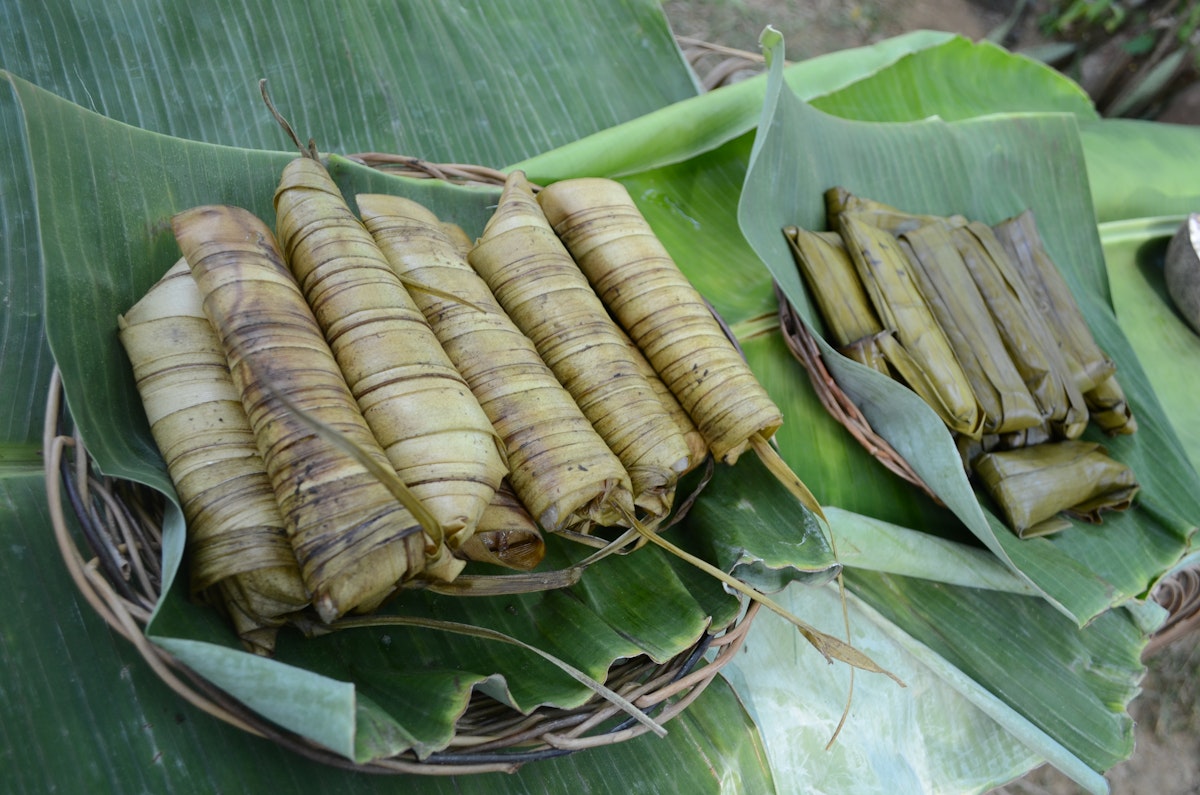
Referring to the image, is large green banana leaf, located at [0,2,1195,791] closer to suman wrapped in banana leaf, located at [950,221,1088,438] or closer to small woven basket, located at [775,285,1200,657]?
small woven basket, located at [775,285,1200,657]

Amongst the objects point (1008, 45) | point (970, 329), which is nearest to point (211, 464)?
point (970, 329)

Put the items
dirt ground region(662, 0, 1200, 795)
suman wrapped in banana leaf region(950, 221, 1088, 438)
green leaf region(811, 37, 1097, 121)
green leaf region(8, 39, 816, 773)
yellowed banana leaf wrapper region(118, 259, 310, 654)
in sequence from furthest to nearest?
dirt ground region(662, 0, 1200, 795) → green leaf region(811, 37, 1097, 121) → suman wrapped in banana leaf region(950, 221, 1088, 438) → yellowed banana leaf wrapper region(118, 259, 310, 654) → green leaf region(8, 39, 816, 773)

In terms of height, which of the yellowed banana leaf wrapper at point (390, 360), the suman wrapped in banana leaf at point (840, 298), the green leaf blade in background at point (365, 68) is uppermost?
the green leaf blade in background at point (365, 68)

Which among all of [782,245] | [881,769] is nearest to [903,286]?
[782,245]

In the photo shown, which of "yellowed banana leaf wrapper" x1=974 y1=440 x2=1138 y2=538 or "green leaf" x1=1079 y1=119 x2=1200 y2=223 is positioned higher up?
"green leaf" x1=1079 y1=119 x2=1200 y2=223

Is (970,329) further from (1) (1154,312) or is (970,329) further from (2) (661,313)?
(1) (1154,312)

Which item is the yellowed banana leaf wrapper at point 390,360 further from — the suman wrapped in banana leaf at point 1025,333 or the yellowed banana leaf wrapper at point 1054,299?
the yellowed banana leaf wrapper at point 1054,299

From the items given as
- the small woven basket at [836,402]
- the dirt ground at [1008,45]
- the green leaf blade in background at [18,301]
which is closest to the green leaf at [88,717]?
the green leaf blade in background at [18,301]

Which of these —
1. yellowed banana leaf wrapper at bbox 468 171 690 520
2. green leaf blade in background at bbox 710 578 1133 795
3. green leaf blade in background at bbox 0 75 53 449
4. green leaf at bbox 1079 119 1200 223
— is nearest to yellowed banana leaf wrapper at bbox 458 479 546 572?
yellowed banana leaf wrapper at bbox 468 171 690 520
